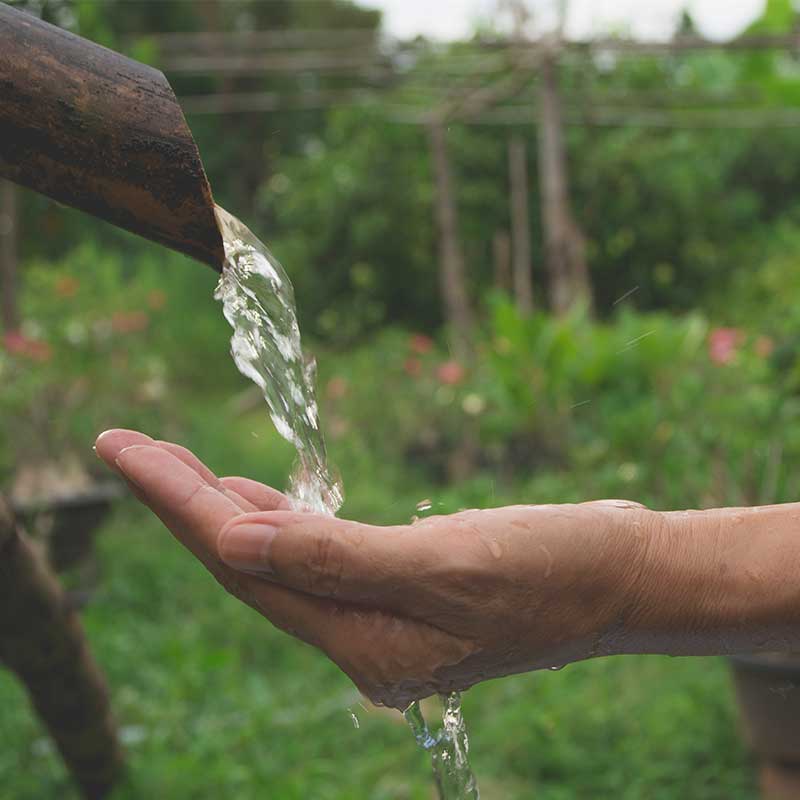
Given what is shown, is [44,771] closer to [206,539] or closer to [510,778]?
[510,778]

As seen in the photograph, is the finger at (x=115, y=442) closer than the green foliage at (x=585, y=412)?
Yes

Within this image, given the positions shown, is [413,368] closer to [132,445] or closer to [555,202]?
[555,202]

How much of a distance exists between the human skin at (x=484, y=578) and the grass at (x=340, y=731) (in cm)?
178

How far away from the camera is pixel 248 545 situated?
1.00 metres

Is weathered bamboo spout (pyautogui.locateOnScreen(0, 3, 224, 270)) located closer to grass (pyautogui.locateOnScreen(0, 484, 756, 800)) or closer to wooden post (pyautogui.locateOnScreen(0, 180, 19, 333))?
grass (pyautogui.locateOnScreen(0, 484, 756, 800))

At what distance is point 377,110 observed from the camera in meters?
12.0

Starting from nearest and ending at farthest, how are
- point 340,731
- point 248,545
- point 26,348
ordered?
point 248,545 < point 340,731 < point 26,348

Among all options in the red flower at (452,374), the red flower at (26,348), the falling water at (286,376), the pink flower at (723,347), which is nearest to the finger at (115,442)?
the falling water at (286,376)

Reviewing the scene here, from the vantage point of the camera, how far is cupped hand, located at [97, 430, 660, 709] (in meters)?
1.01

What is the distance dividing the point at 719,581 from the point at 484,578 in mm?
290

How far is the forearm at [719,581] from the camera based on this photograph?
115 centimetres

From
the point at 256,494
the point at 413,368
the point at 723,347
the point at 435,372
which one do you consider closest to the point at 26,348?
the point at 413,368

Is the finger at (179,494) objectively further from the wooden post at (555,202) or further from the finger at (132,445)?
the wooden post at (555,202)

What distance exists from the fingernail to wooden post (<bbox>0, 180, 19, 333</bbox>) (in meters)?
5.55
